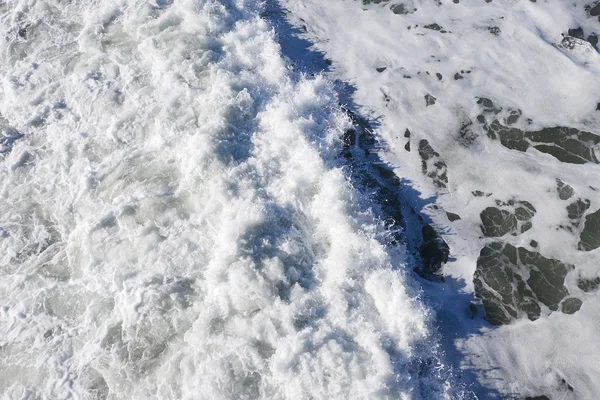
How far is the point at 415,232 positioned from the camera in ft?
25.2

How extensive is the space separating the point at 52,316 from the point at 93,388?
1388 mm

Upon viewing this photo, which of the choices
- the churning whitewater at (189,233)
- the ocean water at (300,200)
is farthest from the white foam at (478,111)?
the churning whitewater at (189,233)

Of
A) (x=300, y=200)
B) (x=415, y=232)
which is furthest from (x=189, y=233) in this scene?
(x=415, y=232)

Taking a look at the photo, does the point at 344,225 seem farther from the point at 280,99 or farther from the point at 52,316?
the point at 52,316

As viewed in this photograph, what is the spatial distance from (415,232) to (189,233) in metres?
3.77

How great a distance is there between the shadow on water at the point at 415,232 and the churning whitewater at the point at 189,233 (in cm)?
23

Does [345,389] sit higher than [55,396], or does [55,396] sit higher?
[345,389]

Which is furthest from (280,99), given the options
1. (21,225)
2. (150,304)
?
(21,225)

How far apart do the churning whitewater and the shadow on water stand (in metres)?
0.23

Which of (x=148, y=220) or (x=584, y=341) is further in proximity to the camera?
(x=148, y=220)

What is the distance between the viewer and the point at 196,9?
1041cm

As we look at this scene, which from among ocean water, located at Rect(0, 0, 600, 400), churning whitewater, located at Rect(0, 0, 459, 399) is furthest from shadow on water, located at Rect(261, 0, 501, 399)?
churning whitewater, located at Rect(0, 0, 459, 399)

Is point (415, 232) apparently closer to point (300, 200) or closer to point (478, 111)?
point (300, 200)

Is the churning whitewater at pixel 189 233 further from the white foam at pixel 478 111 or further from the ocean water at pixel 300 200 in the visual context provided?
the white foam at pixel 478 111
